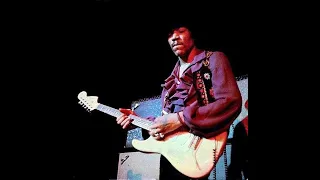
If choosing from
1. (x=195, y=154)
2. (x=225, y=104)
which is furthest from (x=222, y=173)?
(x=225, y=104)

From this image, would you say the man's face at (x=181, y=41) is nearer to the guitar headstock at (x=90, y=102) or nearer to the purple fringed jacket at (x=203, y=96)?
the purple fringed jacket at (x=203, y=96)

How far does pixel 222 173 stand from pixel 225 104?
0.60 metres

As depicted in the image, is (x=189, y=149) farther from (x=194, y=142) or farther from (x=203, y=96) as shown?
(x=203, y=96)

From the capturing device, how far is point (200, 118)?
1.94 metres

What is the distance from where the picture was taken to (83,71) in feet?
10.0

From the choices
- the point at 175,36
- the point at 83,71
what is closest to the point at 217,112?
Result: the point at 175,36

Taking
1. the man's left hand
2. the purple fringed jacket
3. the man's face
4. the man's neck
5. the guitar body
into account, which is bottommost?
the guitar body

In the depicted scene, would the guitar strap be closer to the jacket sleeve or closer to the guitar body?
the jacket sleeve

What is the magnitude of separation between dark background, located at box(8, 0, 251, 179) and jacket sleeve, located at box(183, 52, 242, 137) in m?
0.56

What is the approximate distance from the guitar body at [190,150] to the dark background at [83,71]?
754 mm

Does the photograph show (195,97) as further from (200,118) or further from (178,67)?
(178,67)

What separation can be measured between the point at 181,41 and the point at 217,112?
2.12 feet

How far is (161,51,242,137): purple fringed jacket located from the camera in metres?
1.92

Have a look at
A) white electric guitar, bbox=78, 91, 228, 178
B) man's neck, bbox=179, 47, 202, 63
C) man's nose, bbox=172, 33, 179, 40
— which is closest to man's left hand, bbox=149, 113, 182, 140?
white electric guitar, bbox=78, 91, 228, 178
